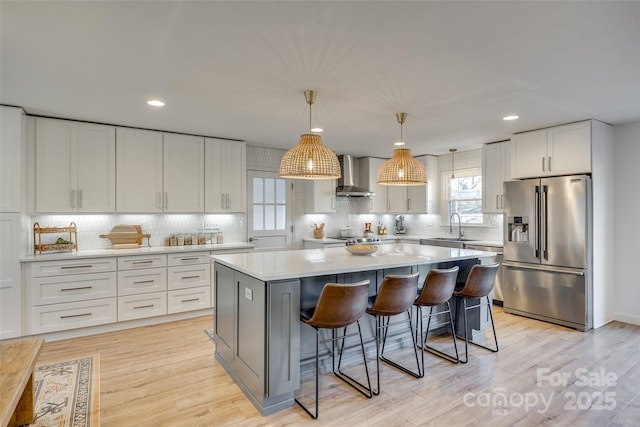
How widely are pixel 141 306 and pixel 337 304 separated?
2.97 meters

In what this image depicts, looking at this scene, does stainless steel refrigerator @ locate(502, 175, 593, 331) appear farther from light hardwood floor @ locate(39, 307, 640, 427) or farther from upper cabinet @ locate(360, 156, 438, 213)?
upper cabinet @ locate(360, 156, 438, 213)

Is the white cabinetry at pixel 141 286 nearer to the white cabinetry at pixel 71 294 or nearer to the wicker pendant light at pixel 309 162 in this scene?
the white cabinetry at pixel 71 294

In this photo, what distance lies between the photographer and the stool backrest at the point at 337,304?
2.36 metres

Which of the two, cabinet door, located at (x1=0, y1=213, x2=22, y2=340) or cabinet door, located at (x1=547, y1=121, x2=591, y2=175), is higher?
cabinet door, located at (x1=547, y1=121, x2=591, y2=175)

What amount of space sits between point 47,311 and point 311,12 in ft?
13.1

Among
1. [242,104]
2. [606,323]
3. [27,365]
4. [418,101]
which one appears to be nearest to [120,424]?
[27,365]

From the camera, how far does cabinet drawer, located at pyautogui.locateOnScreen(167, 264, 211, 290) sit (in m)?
4.42

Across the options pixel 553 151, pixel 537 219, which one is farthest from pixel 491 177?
pixel 537 219

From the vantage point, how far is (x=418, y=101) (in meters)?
3.38

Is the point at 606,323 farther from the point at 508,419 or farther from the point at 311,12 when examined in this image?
the point at 311,12

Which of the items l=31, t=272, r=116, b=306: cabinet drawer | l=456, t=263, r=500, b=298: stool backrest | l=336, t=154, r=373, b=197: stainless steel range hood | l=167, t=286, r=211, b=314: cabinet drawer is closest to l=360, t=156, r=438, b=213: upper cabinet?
l=336, t=154, r=373, b=197: stainless steel range hood

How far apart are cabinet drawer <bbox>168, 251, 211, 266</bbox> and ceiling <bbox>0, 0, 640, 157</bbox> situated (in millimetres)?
1681

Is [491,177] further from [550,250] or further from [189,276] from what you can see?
[189,276]

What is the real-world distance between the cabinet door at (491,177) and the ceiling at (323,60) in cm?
128
